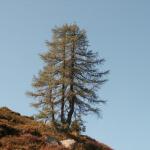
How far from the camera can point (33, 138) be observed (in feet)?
117

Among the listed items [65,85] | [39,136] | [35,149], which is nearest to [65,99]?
[65,85]

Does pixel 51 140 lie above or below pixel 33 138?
above

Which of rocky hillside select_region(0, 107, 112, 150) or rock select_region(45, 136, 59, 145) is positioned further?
rock select_region(45, 136, 59, 145)

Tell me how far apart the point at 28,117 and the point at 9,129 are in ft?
36.7

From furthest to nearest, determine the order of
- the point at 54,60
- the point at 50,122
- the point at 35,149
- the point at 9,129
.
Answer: the point at 54,60, the point at 50,122, the point at 9,129, the point at 35,149

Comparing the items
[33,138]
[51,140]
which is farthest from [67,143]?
[33,138]

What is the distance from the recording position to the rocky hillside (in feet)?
112

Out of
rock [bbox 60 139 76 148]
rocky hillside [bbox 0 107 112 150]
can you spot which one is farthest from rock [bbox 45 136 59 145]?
rock [bbox 60 139 76 148]

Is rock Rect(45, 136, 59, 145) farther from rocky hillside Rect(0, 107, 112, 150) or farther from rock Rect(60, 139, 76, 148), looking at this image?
rock Rect(60, 139, 76, 148)

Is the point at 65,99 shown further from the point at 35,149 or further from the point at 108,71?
the point at 35,149

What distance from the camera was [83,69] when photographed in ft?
160

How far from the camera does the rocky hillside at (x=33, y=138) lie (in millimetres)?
34000

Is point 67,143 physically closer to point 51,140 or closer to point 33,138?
point 51,140

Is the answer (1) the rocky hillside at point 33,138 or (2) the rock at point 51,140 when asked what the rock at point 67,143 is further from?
(2) the rock at point 51,140
